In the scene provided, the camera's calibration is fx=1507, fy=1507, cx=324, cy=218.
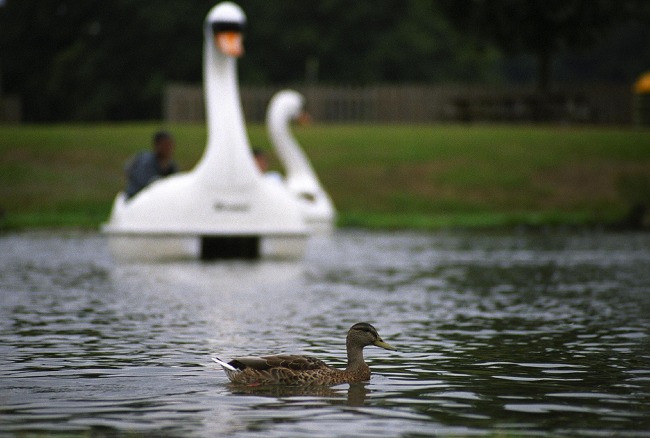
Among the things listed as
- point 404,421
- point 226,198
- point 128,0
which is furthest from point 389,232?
point 128,0

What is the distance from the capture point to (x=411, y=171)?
43.5m

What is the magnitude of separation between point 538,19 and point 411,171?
377 inches

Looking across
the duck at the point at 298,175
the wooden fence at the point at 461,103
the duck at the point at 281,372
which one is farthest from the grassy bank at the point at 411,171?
the duck at the point at 281,372

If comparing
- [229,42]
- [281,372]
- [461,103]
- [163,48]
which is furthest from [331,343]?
[163,48]

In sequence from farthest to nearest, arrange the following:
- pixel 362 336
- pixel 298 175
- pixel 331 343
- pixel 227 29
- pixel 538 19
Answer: pixel 538 19, pixel 298 175, pixel 227 29, pixel 331 343, pixel 362 336

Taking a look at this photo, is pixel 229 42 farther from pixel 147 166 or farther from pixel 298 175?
pixel 298 175

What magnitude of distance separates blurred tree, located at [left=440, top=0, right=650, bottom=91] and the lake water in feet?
87.5

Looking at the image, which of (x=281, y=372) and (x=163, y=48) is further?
(x=163, y=48)

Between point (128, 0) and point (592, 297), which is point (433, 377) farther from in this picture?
point (128, 0)

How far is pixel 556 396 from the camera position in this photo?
9.26 meters

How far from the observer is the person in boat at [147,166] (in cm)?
2348

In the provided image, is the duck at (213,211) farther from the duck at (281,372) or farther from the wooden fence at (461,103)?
the wooden fence at (461,103)

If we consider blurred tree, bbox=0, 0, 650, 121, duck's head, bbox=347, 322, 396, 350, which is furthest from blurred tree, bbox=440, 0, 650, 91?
duck's head, bbox=347, 322, 396, 350

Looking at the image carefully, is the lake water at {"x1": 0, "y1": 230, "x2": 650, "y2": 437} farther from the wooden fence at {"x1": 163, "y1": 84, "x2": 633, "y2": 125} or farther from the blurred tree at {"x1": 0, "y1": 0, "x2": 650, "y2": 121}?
the blurred tree at {"x1": 0, "y1": 0, "x2": 650, "y2": 121}
